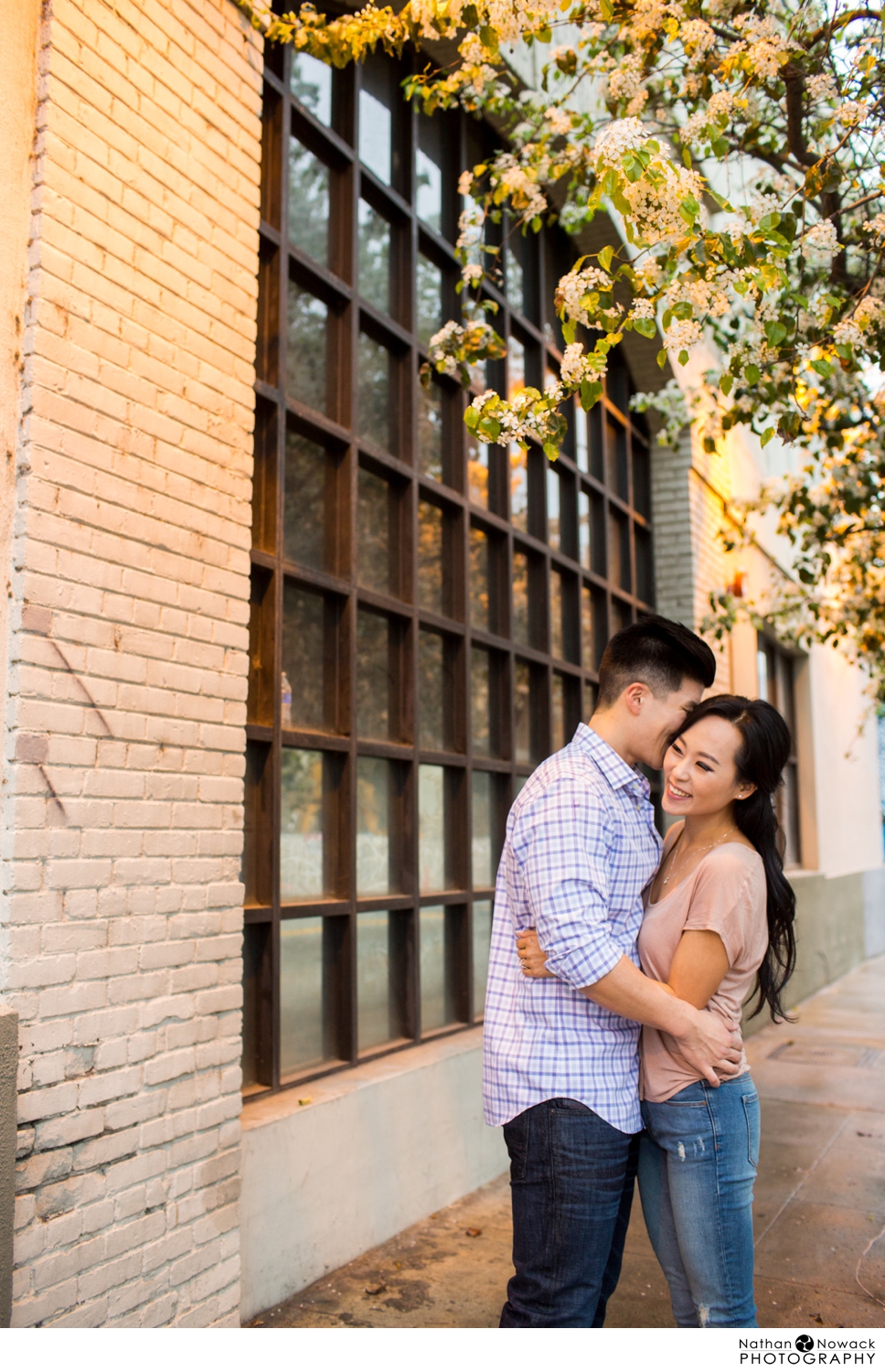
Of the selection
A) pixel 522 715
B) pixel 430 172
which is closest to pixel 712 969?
pixel 522 715

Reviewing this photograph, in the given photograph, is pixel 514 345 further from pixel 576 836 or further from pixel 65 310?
pixel 576 836

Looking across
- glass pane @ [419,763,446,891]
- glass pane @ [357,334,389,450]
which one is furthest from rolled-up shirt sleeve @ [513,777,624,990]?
glass pane @ [357,334,389,450]

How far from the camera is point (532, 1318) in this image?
2.33m

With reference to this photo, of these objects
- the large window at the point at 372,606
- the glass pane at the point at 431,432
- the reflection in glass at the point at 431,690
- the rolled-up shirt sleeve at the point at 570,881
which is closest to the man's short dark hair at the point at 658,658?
the rolled-up shirt sleeve at the point at 570,881

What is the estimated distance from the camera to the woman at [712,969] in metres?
2.40

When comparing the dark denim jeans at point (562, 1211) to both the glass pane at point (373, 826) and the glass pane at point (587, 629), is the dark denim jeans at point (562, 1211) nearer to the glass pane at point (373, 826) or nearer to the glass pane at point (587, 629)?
the glass pane at point (373, 826)

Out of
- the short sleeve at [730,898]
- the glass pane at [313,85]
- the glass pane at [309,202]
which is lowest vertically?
the short sleeve at [730,898]

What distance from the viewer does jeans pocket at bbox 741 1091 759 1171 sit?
8.09ft

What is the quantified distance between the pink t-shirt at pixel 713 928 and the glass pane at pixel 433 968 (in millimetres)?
2788

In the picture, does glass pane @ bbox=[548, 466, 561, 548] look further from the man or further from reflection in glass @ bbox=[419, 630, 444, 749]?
the man

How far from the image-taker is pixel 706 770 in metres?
2.54

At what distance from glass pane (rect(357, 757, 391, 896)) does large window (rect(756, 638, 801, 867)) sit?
7.22 meters

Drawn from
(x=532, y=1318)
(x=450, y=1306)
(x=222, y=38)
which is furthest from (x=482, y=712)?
(x=532, y=1318)

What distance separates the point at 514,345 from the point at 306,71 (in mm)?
2328
